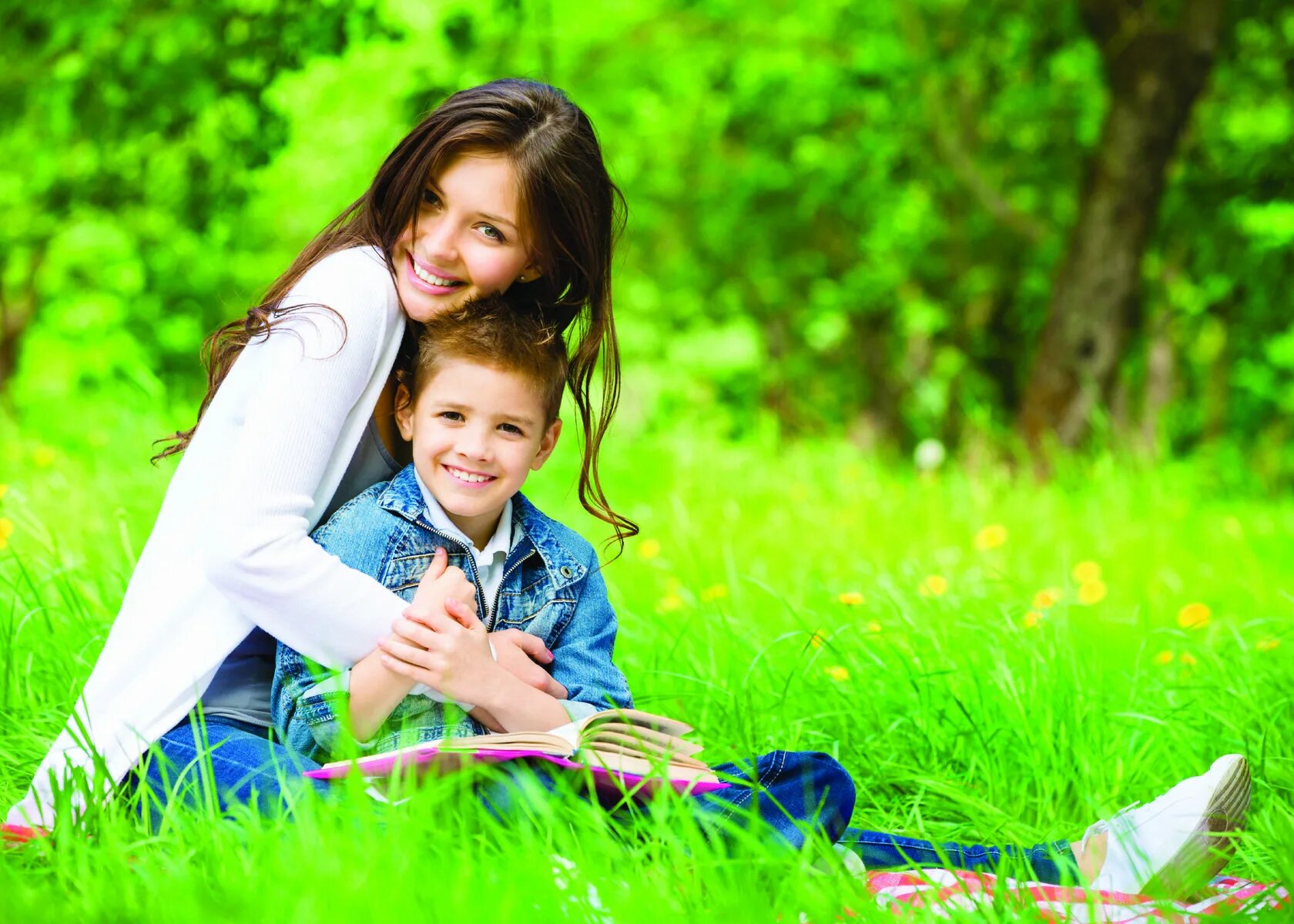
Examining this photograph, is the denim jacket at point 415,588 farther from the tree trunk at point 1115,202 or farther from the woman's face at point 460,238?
the tree trunk at point 1115,202

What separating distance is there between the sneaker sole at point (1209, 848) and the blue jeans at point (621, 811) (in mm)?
142

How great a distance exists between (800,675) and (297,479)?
4.08 feet

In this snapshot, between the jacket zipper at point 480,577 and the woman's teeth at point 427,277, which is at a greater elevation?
the woman's teeth at point 427,277

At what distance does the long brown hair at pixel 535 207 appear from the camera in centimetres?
199

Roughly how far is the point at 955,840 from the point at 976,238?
7608mm

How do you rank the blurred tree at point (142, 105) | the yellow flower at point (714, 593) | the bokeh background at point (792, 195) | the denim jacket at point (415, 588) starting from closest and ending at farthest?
1. the denim jacket at point (415, 588)
2. the yellow flower at point (714, 593)
3. the blurred tree at point (142, 105)
4. the bokeh background at point (792, 195)

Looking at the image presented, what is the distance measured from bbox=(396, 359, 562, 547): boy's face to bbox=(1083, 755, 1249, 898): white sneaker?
1066 mm

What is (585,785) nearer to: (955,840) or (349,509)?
(349,509)

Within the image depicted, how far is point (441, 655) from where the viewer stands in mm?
1738

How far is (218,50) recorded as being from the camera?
10.8ft

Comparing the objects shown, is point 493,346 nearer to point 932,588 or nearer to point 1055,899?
point 1055,899

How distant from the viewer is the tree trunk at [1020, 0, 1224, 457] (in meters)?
5.54

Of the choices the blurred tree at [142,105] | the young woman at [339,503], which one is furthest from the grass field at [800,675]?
the blurred tree at [142,105]

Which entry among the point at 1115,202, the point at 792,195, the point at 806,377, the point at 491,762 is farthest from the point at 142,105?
the point at 806,377
